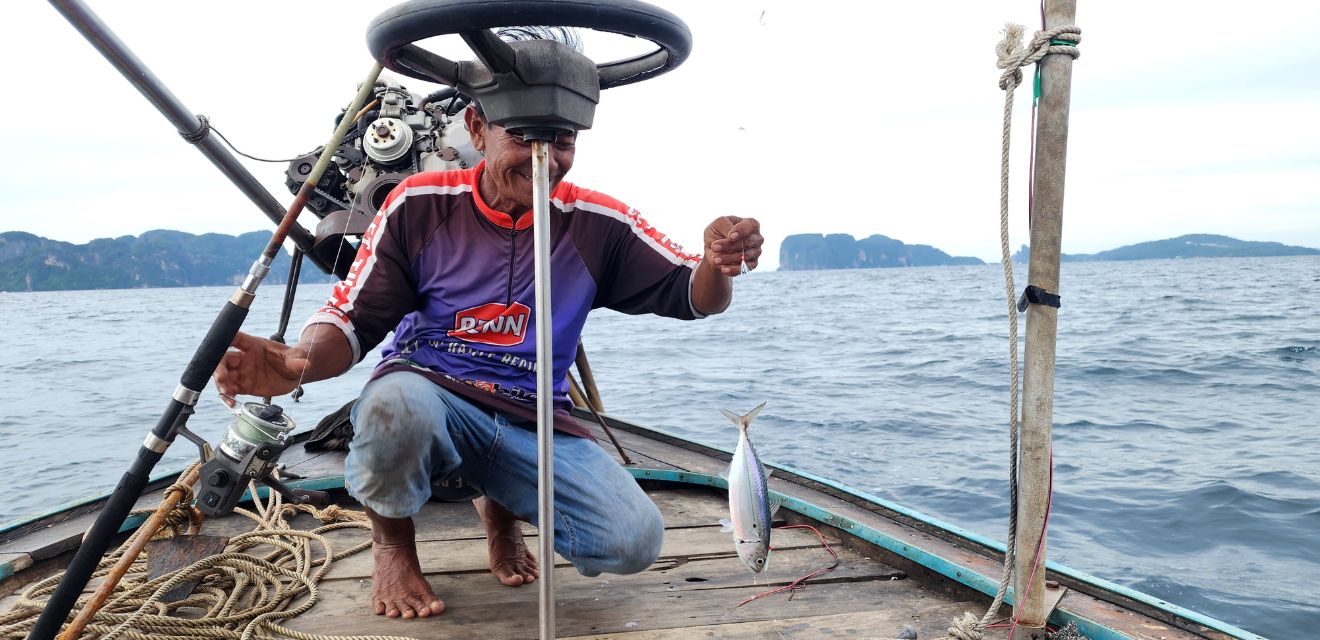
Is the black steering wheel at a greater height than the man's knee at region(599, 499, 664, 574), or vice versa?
the black steering wheel

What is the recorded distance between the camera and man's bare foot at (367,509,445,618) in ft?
8.05

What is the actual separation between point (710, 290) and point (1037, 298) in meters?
0.90

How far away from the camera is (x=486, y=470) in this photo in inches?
100

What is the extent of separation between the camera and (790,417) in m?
11.5

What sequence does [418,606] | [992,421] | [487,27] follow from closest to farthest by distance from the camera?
[487,27] < [418,606] < [992,421]

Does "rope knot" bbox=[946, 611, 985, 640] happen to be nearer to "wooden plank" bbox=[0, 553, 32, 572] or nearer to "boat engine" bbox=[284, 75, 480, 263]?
"boat engine" bbox=[284, 75, 480, 263]

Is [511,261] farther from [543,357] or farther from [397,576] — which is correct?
[543,357]

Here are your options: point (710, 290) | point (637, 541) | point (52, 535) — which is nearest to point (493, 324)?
point (710, 290)

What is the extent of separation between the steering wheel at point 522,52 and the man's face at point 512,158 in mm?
651

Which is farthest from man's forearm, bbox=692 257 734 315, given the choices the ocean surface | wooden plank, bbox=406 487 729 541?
the ocean surface

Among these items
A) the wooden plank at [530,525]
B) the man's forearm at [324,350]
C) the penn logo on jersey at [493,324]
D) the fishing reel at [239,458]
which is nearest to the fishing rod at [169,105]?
the man's forearm at [324,350]

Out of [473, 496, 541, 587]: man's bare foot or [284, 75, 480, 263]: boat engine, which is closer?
[473, 496, 541, 587]: man's bare foot

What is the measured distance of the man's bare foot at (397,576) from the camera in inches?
96.7

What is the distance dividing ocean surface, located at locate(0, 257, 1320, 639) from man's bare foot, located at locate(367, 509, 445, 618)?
3.04m
